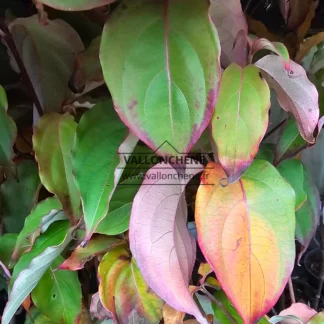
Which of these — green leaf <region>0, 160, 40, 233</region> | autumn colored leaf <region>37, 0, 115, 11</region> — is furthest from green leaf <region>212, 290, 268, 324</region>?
autumn colored leaf <region>37, 0, 115, 11</region>

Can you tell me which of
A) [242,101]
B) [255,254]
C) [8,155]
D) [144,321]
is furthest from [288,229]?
[8,155]

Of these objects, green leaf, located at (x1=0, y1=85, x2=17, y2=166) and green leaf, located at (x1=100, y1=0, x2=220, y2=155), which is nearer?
green leaf, located at (x1=100, y1=0, x2=220, y2=155)

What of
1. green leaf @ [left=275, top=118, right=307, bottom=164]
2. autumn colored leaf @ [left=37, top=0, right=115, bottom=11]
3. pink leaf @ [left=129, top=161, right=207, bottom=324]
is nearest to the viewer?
autumn colored leaf @ [left=37, top=0, right=115, bottom=11]

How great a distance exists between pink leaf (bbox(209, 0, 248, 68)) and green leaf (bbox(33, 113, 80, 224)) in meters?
0.22

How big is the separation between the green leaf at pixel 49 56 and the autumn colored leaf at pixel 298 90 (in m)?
0.26

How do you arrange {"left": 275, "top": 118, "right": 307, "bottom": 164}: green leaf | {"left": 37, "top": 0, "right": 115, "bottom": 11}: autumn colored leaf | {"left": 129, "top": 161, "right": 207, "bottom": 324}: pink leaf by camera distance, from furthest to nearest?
{"left": 275, "top": 118, "right": 307, "bottom": 164}: green leaf → {"left": 129, "top": 161, "right": 207, "bottom": 324}: pink leaf → {"left": 37, "top": 0, "right": 115, "bottom": 11}: autumn colored leaf

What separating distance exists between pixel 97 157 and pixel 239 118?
0.17 metres

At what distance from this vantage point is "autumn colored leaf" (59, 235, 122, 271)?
1.75ft

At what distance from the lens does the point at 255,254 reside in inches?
17.6

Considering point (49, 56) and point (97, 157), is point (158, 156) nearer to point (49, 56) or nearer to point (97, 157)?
point (97, 157)

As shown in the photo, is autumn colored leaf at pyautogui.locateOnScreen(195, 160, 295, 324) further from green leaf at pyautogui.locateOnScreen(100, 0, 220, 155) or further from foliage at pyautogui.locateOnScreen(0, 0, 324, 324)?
green leaf at pyautogui.locateOnScreen(100, 0, 220, 155)

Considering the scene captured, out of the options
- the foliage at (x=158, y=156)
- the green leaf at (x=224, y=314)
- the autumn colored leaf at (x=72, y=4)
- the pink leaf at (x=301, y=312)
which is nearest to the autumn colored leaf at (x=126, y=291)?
the foliage at (x=158, y=156)

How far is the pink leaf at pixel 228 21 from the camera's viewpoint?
1.56ft

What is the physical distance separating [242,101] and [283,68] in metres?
0.05
